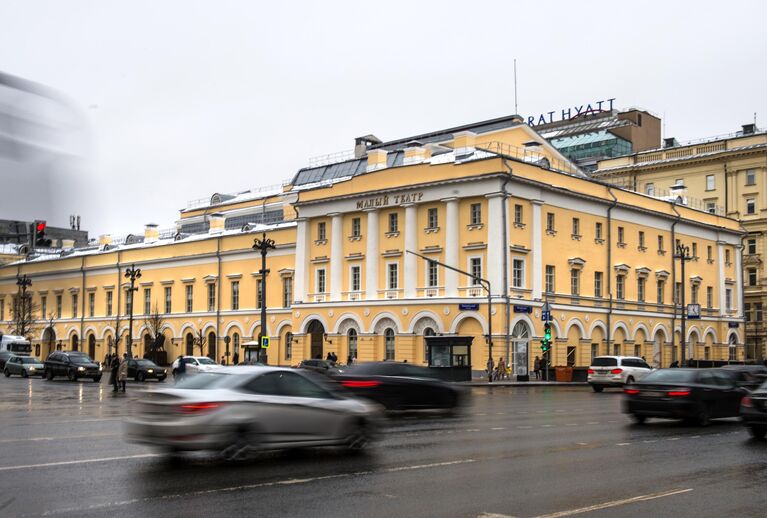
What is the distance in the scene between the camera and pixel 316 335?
6619 centimetres

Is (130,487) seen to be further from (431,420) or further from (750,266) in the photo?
(750,266)

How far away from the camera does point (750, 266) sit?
8944 cm

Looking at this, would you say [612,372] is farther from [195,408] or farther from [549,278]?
[195,408]

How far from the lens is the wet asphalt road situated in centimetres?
1052

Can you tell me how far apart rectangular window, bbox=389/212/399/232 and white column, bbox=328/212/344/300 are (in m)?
4.35

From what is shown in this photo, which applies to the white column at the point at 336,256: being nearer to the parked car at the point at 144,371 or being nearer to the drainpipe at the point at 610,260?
the parked car at the point at 144,371

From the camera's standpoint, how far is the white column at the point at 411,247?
60031mm

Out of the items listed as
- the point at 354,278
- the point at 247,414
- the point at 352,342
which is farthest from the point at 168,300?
the point at 247,414

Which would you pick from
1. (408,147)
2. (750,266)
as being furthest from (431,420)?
(750,266)

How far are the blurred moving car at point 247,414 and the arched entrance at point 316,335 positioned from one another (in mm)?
50191

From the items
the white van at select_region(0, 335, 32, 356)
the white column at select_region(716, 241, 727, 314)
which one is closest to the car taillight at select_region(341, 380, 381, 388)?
the white van at select_region(0, 335, 32, 356)

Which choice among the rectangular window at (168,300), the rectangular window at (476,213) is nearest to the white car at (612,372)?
the rectangular window at (476,213)

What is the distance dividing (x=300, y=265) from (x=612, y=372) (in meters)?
27.8

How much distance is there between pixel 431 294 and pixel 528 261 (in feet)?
21.3
